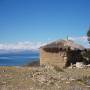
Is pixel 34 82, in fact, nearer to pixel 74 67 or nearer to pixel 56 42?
pixel 74 67

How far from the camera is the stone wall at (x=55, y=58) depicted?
131ft

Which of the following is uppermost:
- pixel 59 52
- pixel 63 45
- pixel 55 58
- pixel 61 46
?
pixel 63 45

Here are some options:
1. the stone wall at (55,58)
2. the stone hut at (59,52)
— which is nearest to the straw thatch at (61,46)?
the stone hut at (59,52)

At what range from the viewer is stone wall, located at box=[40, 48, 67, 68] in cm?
3984

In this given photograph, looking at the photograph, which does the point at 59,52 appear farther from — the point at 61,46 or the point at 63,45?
the point at 63,45

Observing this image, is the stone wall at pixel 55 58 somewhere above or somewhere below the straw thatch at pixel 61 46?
below

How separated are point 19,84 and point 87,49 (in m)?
25.4

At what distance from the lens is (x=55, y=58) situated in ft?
132

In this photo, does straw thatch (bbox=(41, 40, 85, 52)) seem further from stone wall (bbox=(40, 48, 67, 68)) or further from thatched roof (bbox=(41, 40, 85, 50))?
stone wall (bbox=(40, 48, 67, 68))

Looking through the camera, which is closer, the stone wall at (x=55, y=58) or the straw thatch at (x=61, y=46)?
the stone wall at (x=55, y=58)

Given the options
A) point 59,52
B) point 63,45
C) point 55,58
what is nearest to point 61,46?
point 63,45

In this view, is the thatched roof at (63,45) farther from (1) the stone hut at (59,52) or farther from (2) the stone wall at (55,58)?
(2) the stone wall at (55,58)

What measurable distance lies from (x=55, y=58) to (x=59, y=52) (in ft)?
3.26

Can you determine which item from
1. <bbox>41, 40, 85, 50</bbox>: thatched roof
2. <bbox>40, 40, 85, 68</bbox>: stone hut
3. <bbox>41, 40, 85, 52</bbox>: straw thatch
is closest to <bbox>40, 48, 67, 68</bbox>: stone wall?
<bbox>40, 40, 85, 68</bbox>: stone hut
